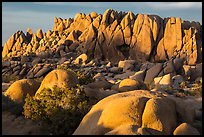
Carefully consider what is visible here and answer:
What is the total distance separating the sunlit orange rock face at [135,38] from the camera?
2331 inches

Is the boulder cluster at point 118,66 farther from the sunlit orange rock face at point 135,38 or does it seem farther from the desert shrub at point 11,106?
the desert shrub at point 11,106

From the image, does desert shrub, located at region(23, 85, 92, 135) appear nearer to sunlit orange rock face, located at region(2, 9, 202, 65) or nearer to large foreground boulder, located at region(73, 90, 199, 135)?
large foreground boulder, located at region(73, 90, 199, 135)

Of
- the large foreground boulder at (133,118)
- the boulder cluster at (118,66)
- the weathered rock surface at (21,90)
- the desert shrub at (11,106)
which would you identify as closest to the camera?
the large foreground boulder at (133,118)

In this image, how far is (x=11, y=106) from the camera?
1805 cm

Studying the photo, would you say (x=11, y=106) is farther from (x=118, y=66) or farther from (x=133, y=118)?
(x=118, y=66)

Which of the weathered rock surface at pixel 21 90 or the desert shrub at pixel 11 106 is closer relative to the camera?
the desert shrub at pixel 11 106

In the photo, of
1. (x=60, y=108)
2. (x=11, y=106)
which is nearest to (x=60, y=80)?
(x=60, y=108)

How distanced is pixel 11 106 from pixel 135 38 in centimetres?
4689

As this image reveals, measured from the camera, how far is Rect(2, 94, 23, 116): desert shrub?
56.6 feet

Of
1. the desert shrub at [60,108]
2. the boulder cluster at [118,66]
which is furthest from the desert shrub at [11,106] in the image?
the desert shrub at [60,108]

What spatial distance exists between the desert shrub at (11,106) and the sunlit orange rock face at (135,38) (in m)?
43.0

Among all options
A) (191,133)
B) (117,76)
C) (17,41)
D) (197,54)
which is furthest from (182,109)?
(17,41)

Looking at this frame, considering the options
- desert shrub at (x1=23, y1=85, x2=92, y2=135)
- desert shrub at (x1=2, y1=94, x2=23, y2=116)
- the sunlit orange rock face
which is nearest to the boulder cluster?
the sunlit orange rock face

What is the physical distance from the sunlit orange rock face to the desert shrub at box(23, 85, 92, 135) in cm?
4409
